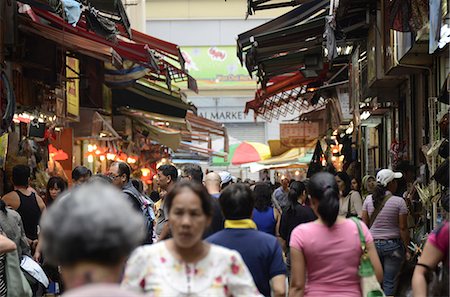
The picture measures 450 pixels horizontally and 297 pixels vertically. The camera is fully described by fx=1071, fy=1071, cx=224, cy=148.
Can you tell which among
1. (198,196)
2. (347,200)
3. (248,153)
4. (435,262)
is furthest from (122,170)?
(248,153)

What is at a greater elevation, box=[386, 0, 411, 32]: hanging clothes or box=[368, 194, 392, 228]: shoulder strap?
box=[386, 0, 411, 32]: hanging clothes

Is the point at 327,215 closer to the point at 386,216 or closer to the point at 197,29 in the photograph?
the point at 386,216

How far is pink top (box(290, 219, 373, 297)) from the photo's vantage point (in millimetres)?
6660

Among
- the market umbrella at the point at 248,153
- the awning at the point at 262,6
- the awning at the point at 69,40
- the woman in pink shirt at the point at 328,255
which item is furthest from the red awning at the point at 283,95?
the woman in pink shirt at the point at 328,255

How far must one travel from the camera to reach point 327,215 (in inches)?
268

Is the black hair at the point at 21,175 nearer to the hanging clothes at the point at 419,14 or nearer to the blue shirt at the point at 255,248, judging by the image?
the hanging clothes at the point at 419,14

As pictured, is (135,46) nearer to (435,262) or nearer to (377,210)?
(377,210)

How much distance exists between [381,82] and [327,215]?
36.9 feet

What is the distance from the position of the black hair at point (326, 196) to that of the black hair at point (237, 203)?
422 millimetres

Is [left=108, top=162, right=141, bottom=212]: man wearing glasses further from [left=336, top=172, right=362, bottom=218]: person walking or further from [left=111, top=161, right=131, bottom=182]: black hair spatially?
[left=336, top=172, right=362, bottom=218]: person walking

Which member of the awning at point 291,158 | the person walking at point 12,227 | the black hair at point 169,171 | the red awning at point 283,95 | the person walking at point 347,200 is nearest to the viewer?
the person walking at point 12,227

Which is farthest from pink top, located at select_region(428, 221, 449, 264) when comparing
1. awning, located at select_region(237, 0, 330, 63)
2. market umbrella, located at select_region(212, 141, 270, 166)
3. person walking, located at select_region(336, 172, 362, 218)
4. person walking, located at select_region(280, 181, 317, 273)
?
market umbrella, located at select_region(212, 141, 270, 166)

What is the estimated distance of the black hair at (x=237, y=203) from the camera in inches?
277

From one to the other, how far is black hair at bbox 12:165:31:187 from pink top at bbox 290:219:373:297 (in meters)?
6.00
